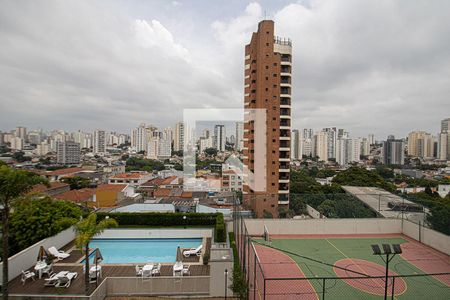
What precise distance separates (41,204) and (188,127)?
31.8ft

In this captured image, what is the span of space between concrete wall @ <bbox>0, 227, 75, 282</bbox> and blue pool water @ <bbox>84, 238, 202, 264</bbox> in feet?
4.82

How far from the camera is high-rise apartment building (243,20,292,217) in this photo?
2080cm

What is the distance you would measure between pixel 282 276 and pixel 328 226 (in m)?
5.87

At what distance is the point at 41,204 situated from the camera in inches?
409

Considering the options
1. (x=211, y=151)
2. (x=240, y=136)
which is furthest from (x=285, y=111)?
(x=211, y=151)

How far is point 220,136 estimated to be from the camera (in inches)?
856

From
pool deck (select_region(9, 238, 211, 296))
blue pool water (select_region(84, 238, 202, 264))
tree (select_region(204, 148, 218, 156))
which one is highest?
tree (select_region(204, 148, 218, 156))

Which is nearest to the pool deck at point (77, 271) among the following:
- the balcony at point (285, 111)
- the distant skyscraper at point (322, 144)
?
the balcony at point (285, 111)

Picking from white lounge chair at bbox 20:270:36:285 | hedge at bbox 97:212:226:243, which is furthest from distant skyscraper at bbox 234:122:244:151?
white lounge chair at bbox 20:270:36:285

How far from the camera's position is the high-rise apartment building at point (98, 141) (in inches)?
4119

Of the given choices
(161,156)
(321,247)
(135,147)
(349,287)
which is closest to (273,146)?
(321,247)

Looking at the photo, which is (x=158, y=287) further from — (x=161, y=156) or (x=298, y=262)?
(x=161, y=156)

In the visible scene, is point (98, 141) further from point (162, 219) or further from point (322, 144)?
point (162, 219)

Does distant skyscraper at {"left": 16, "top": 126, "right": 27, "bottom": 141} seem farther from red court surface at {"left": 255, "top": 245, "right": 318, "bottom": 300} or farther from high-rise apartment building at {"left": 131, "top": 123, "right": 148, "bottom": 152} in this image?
red court surface at {"left": 255, "top": 245, "right": 318, "bottom": 300}
